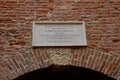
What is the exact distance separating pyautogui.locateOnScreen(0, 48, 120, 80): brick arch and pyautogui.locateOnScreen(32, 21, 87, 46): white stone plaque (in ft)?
0.44

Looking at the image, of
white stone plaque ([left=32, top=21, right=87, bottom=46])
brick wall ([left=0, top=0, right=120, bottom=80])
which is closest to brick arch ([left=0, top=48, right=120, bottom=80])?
brick wall ([left=0, top=0, right=120, bottom=80])

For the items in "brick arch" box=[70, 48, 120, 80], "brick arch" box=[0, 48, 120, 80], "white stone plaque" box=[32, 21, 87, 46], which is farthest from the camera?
"white stone plaque" box=[32, 21, 87, 46]

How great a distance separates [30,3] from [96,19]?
45.5 inches

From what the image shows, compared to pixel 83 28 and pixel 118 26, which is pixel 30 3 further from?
pixel 118 26

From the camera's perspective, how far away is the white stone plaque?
534 centimetres

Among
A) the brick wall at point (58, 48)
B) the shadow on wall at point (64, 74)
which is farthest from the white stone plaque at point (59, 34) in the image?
the shadow on wall at point (64, 74)

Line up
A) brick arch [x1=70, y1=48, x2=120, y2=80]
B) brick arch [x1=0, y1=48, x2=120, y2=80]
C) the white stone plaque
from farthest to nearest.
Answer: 1. the white stone plaque
2. brick arch [x1=70, y1=48, x2=120, y2=80]
3. brick arch [x1=0, y1=48, x2=120, y2=80]

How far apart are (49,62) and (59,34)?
523mm

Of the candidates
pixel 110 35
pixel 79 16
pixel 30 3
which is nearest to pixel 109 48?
pixel 110 35

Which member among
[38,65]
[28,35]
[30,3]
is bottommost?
[38,65]

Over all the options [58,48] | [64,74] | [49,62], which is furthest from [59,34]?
[64,74]

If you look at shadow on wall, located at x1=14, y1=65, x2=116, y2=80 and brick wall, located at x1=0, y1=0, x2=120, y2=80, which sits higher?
brick wall, located at x1=0, y1=0, x2=120, y2=80

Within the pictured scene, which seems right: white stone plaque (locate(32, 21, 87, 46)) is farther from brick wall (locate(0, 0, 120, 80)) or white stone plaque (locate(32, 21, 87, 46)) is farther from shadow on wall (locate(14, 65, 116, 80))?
shadow on wall (locate(14, 65, 116, 80))

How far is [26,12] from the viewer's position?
5.59 meters
